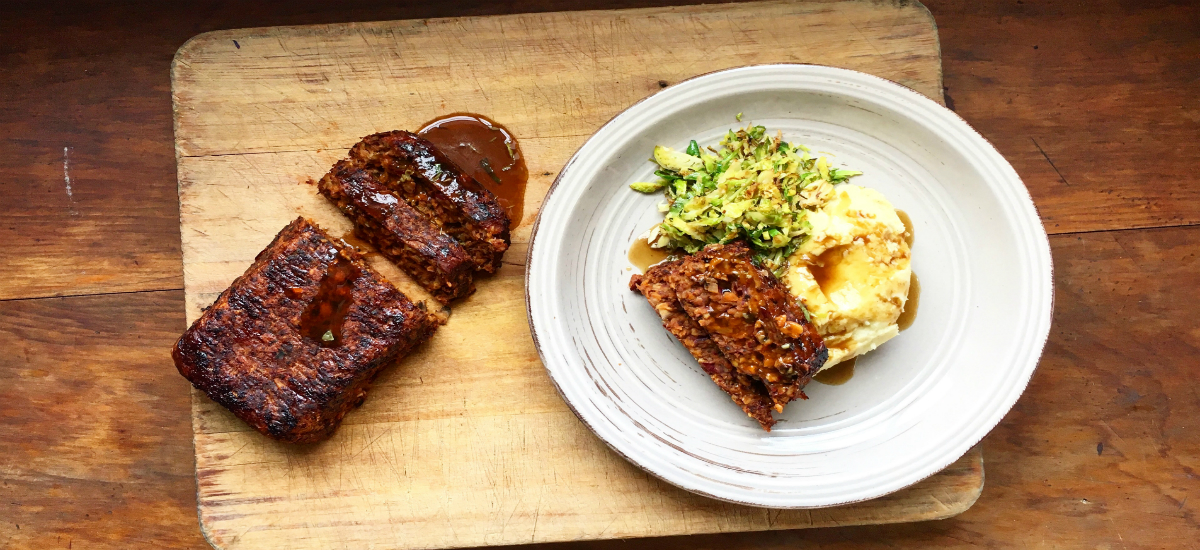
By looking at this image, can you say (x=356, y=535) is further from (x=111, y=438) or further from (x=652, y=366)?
(x=652, y=366)

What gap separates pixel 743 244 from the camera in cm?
412

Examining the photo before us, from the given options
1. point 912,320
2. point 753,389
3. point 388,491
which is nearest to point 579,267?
point 753,389

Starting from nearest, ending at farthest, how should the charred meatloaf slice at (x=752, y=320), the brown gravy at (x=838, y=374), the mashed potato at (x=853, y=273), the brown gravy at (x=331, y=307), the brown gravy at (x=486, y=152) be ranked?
the charred meatloaf slice at (x=752, y=320) → the mashed potato at (x=853, y=273) → the brown gravy at (x=331, y=307) → the brown gravy at (x=838, y=374) → the brown gravy at (x=486, y=152)

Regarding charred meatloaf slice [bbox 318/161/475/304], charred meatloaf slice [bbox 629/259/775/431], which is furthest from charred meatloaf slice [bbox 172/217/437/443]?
charred meatloaf slice [bbox 629/259/775/431]

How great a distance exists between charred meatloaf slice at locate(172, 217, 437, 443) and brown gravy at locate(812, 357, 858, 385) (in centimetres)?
259

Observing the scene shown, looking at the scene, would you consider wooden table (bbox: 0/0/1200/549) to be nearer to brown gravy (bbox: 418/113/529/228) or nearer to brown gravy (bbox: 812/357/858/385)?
brown gravy (bbox: 418/113/529/228)

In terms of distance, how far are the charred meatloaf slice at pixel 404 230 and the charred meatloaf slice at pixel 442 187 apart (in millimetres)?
94

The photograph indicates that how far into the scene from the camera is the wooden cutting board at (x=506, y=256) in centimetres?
443

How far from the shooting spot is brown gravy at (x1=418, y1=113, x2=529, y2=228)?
14.8 ft

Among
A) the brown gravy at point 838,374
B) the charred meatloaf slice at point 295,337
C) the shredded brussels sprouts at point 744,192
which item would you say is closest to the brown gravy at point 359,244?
the charred meatloaf slice at point 295,337

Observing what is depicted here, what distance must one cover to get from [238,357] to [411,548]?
5.33 ft

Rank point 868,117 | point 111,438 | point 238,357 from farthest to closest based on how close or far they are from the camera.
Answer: point 111,438
point 868,117
point 238,357

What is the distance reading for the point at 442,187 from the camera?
13.9 ft

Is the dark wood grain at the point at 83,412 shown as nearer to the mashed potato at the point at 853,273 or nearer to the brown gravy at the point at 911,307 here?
the mashed potato at the point at 853,273
